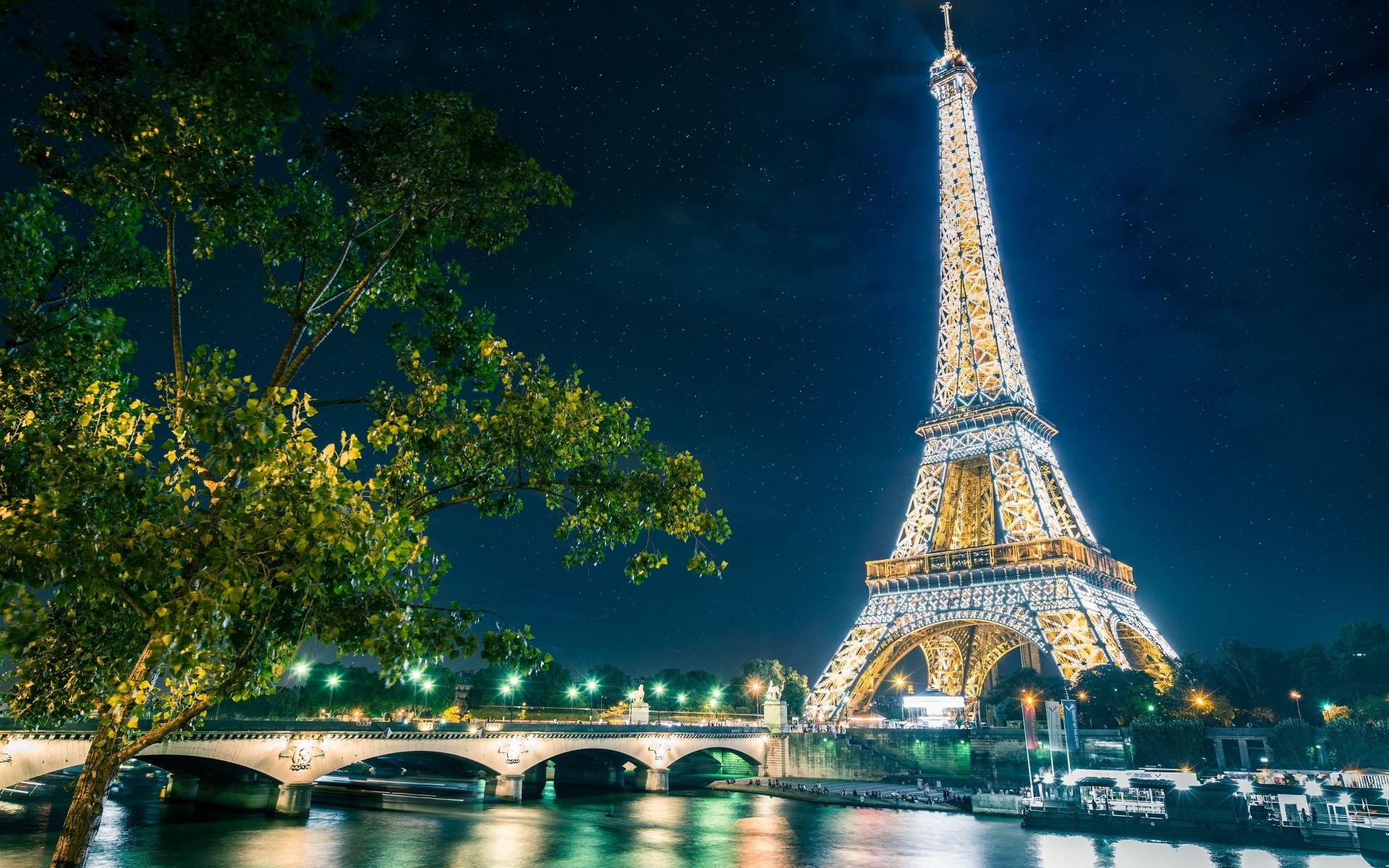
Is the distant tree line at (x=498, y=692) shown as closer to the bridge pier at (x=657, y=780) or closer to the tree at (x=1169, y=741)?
the bridge pier at (x=657, y=780)

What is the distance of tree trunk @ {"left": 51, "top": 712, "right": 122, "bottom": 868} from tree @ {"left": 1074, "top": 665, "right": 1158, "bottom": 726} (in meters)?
64.1

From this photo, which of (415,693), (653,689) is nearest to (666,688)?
(653,689)

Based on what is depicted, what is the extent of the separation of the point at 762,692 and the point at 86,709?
104615 millimetres

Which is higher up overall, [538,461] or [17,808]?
[538,461]

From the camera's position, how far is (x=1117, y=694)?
193 feet

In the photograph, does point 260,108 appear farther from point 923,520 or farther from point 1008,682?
point 1008,682

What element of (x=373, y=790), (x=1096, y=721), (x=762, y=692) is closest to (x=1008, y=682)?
(x=1096, y=721)

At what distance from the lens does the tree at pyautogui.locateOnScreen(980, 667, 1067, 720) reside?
2771 inches

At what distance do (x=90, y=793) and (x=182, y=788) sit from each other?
52940mm

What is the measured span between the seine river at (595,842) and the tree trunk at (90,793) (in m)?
25.8

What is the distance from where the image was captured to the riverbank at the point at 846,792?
49.6 meters

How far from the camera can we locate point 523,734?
51125mm

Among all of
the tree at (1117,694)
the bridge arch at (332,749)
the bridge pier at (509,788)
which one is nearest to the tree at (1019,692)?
the tree at (1117,694)

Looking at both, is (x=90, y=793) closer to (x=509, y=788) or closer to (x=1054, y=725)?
(x=509, y=788)
